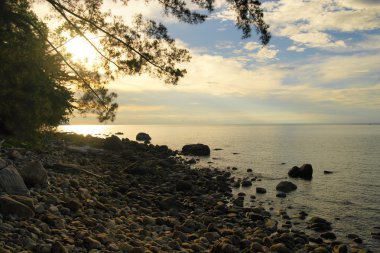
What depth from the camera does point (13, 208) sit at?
786 cm

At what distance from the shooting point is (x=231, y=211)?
1662cm

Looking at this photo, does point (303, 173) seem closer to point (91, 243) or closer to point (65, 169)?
point (65, 169)

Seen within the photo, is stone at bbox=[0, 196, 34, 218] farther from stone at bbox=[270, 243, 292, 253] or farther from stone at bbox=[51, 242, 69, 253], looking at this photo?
stone at bbox=[270, 243, 292, 253]

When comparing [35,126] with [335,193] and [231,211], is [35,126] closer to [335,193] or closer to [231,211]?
[231,211]

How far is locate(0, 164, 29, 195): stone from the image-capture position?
9.09 m

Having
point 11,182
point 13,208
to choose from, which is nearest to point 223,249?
point 13,208

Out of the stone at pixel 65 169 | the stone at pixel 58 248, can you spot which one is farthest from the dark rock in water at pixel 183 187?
the stone at pixel 58 248

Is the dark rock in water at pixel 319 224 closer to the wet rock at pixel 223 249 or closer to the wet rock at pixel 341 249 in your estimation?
the wet rock at pixel 341 249

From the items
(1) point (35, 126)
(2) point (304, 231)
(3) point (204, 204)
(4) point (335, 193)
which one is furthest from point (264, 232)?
(4) point (335, 193)

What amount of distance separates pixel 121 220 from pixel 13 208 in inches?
138

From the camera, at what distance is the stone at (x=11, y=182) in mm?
9086

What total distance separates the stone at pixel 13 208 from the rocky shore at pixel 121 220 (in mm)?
20

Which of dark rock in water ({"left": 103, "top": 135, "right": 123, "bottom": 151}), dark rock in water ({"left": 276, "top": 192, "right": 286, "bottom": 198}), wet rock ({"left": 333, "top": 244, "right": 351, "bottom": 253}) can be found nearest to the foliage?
wet rock ({"left": 333, "top": 244, "right": 351, "bottom": 253})

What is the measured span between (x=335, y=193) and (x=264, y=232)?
12740mm
